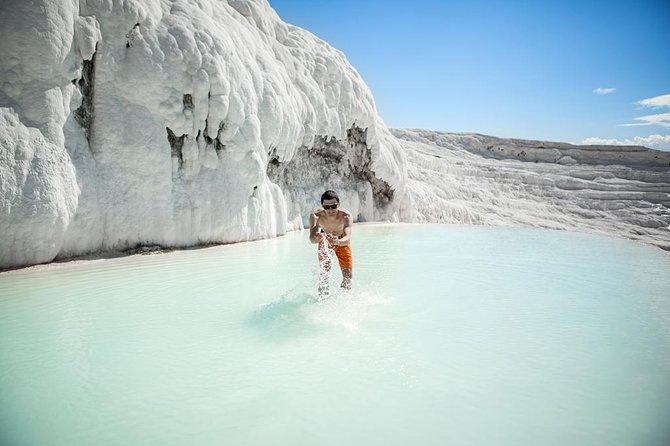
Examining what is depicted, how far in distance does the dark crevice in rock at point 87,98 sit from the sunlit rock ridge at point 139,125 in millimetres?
27

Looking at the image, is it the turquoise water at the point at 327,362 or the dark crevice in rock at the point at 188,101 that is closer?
the turquoise water at the point at 327,362

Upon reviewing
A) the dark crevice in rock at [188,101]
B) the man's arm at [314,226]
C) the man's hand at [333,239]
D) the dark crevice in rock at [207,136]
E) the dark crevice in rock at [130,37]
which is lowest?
the man's hand at [333,239]

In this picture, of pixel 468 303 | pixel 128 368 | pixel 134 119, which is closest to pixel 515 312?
pixel 468 303

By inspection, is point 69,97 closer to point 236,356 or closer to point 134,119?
point 134,119

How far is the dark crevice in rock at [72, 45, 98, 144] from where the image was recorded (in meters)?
7.53

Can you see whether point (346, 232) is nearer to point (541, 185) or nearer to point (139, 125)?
point (139, 125)

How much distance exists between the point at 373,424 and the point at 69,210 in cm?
701

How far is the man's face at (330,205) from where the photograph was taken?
15.5 feet

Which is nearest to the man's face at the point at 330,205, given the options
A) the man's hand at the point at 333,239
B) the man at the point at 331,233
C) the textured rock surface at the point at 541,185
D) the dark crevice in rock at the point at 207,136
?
the man at the point at 331,233

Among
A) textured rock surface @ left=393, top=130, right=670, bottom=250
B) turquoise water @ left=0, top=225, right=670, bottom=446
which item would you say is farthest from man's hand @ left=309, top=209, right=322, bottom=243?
textured rock surface @ left=393, top=130, right=670, bottom=250

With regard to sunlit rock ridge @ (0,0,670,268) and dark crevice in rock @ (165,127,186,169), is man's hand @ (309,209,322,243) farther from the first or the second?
dark crevice in rock @ (165,127,186,169)

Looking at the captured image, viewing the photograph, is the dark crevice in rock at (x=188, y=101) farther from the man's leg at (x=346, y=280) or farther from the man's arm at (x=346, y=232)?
the man's leg at (x=346, y=280)

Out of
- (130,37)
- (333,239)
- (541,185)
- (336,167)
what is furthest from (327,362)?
(541,185)

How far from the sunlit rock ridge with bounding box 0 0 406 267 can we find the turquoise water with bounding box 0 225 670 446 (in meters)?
1.70
